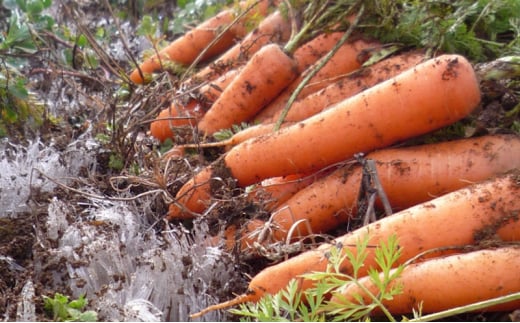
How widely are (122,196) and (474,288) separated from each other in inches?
51.5

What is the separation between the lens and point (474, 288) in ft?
6.09

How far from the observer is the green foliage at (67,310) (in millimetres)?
1757

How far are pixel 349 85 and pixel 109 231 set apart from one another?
1119 mm

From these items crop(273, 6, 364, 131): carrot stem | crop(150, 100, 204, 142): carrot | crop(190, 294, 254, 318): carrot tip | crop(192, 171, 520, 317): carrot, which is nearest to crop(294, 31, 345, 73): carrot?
crop(273, 6, 364, 131): carrot stem

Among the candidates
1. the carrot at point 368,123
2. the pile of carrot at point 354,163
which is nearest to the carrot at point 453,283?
the pile of carrot at point 354,163

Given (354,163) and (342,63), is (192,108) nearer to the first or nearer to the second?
(342,63)

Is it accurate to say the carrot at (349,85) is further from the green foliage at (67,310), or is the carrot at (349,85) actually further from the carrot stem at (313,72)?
the green foliage at (67,310)

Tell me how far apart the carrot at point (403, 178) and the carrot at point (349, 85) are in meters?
0.44

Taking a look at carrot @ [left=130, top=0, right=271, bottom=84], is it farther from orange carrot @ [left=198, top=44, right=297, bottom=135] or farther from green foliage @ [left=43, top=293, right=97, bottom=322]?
green foliage @ [left=43, top=293, right=97, bottom=322]

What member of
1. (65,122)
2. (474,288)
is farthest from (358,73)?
(65,122)

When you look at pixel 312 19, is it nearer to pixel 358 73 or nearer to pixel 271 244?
pixel 358 73

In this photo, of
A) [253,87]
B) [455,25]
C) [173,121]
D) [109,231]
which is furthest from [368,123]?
[173,121]

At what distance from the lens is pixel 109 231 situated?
2271 millimetres

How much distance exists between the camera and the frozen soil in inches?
78.5
